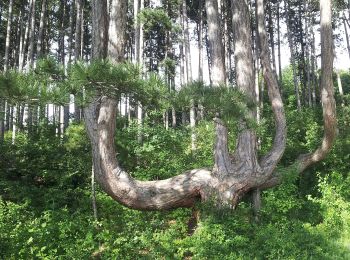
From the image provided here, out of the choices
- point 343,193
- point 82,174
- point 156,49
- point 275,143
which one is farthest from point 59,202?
point 156,49

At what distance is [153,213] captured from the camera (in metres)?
7.57

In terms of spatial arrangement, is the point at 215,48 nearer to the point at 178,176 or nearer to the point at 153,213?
the point at 178,176

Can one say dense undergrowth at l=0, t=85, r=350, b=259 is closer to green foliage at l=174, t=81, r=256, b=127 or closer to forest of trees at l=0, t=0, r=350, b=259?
forest of trees at l=0, t=0, r=350, b=259

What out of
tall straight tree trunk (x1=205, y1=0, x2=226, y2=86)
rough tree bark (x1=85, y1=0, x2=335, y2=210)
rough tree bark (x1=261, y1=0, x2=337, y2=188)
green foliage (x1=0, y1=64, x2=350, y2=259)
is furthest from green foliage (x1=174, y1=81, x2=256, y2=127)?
rough tree bark (x1=261, y1=0, x2=337, y2=188)

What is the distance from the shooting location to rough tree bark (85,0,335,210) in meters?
6.16

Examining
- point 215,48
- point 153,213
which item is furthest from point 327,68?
point 153,213

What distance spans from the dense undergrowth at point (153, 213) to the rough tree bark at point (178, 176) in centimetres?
A: 43

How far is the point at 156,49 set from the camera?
27.4 metres

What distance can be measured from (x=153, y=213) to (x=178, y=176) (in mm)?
1120

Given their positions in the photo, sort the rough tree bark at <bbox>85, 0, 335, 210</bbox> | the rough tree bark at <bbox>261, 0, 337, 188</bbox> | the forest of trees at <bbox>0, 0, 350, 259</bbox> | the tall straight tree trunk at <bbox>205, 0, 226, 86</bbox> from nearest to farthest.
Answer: the forest of trees at <bbox>0, 0, 350, 259</bbox> < the rough tree bark at <bbox>85, 0, 335, 210</bbox> < the tall straight tree trunk at <bbox>205, 0, 226, 86</bbox> < the rough tree bark at <bbox>261, 0, 337, 188</bbox>

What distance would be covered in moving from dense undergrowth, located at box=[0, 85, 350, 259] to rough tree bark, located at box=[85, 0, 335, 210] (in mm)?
430

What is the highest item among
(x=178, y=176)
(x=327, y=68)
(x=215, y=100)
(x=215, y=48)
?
(x=215, y=48)

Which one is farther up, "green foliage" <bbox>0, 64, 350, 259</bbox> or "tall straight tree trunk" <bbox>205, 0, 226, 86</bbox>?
"tall straight tree trunk" <bbox>205, 0, 226, 86</bbox>

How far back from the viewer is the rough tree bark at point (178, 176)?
20.2 feet
